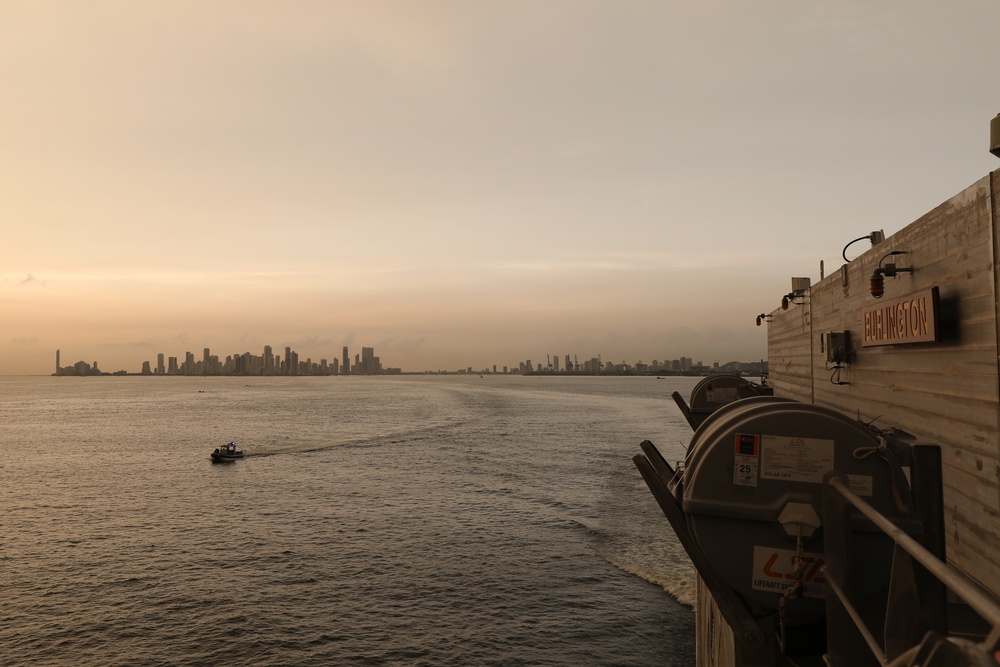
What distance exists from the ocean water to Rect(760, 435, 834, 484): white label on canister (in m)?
18.7

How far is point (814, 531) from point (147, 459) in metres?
72.3

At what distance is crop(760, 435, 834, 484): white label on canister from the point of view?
15.0ft

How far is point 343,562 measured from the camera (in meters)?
30.2

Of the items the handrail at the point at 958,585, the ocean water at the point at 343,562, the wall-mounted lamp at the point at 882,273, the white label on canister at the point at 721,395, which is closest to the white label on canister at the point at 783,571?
the handrail at the point at 958,585

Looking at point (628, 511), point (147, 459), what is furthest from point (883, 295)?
point (147, 459)

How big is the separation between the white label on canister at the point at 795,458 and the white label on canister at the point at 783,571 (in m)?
0.56

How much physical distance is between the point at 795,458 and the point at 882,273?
16.0 ft

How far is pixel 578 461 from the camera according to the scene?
57.2m

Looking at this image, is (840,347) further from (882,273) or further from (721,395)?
(721,395)

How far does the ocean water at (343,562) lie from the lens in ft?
72.5

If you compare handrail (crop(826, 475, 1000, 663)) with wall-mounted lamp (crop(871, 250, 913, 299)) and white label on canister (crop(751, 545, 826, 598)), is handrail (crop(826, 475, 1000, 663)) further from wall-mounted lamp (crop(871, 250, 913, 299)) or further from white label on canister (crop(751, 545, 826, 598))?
Answer: wall-mounted lamp (crop(871, 250, 913, 299))

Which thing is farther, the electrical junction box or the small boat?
the small boat

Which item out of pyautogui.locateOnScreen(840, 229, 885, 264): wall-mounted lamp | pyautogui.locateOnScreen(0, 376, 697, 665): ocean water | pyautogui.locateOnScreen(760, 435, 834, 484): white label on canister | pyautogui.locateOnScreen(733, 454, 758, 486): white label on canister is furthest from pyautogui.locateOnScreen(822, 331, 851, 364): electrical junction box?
pyautogui.locateOnScreen(0, 376, 697, 665): ocean water

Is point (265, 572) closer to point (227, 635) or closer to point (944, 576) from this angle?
point (227, 635)
